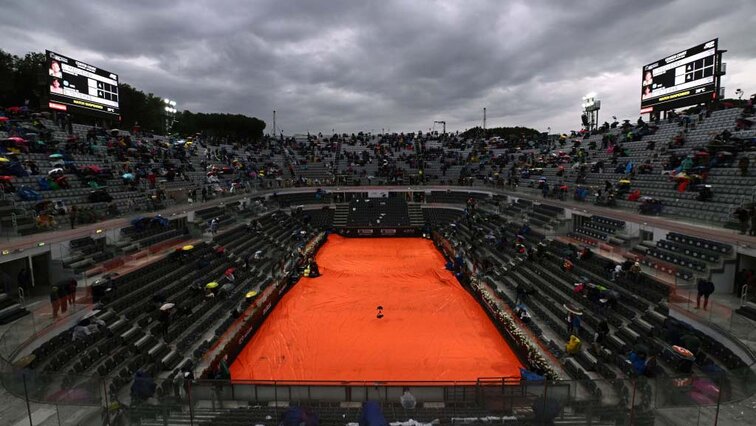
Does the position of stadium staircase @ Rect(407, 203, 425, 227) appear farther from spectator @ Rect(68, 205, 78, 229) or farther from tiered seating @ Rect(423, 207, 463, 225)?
spectator @ Rect(68, 205, 78, 229)

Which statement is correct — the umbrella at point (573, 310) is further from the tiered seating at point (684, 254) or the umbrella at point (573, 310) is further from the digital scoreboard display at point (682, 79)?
the digital scoreboard display at point (682, 79)

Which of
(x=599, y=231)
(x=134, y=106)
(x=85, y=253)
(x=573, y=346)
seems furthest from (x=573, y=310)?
(x=134, y=106)

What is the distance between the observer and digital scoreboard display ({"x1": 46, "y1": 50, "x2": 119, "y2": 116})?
29312 millimetres

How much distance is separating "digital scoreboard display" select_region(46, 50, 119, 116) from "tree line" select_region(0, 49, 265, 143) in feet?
2.90

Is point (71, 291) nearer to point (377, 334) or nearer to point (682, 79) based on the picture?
point (377, 334)

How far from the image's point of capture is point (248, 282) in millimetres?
23406

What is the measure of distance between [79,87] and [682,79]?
5500 cm

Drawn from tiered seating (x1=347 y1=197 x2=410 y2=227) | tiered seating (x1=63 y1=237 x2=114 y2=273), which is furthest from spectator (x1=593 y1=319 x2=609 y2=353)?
tiered seating (x1=347 y1=197 x2=410 y2=227)

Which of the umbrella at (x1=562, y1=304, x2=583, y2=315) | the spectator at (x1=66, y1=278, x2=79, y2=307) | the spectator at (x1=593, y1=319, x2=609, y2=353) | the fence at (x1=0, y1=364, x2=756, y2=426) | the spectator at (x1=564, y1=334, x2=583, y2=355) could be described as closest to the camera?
the fence at (x1=0, y1=364, x2=756, y2=426)

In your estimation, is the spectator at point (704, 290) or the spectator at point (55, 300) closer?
the spectator at point (55, 300)

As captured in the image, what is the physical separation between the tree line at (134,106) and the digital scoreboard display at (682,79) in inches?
2178

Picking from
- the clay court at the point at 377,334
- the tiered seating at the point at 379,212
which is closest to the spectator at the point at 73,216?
the clay court at the point at 377,334

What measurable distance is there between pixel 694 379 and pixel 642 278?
9273 millimetres

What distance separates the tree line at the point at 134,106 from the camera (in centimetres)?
4498
